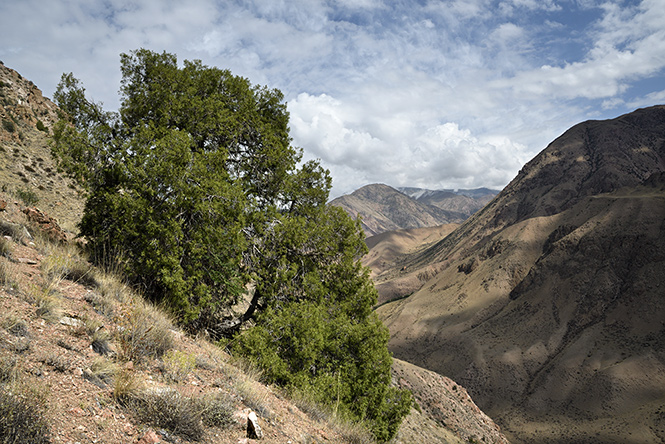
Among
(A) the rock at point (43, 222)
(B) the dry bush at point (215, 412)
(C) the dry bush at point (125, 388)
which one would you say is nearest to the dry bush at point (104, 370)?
(C) the dry bush at point (125, 388)

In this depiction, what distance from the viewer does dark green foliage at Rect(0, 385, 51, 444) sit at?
317 cm

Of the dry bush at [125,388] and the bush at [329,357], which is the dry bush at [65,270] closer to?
the dry bush at [125,388]

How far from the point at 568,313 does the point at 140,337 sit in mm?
110860

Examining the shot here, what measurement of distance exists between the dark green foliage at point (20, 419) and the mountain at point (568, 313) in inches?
3129

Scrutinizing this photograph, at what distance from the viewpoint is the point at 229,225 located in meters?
12.1

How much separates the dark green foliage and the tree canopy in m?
6.90

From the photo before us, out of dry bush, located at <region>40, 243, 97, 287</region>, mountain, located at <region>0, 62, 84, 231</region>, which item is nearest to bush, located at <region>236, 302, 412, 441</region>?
dry bush, located at <region>40, 243, 97, 287</region>

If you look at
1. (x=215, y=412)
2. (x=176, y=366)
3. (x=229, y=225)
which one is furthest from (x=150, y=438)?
(x=229, y=225)

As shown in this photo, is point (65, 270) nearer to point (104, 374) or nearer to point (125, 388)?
point (104, 374)

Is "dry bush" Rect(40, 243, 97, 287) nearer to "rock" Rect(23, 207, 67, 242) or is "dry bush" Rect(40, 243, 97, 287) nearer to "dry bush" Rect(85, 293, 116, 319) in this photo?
"dry bush" Rect(85, 293, 116, 319)

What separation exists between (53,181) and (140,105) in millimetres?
22678

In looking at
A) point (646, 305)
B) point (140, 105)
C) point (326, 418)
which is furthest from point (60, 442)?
point (646, 305)

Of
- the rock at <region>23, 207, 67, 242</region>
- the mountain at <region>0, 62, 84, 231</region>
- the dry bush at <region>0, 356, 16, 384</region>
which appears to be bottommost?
the dry bush at <region>0, 356, 16, 384</region>

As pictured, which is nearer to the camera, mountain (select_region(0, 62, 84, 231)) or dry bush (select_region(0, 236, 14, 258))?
dry bush (select_region(0, 236, 14, 258))
